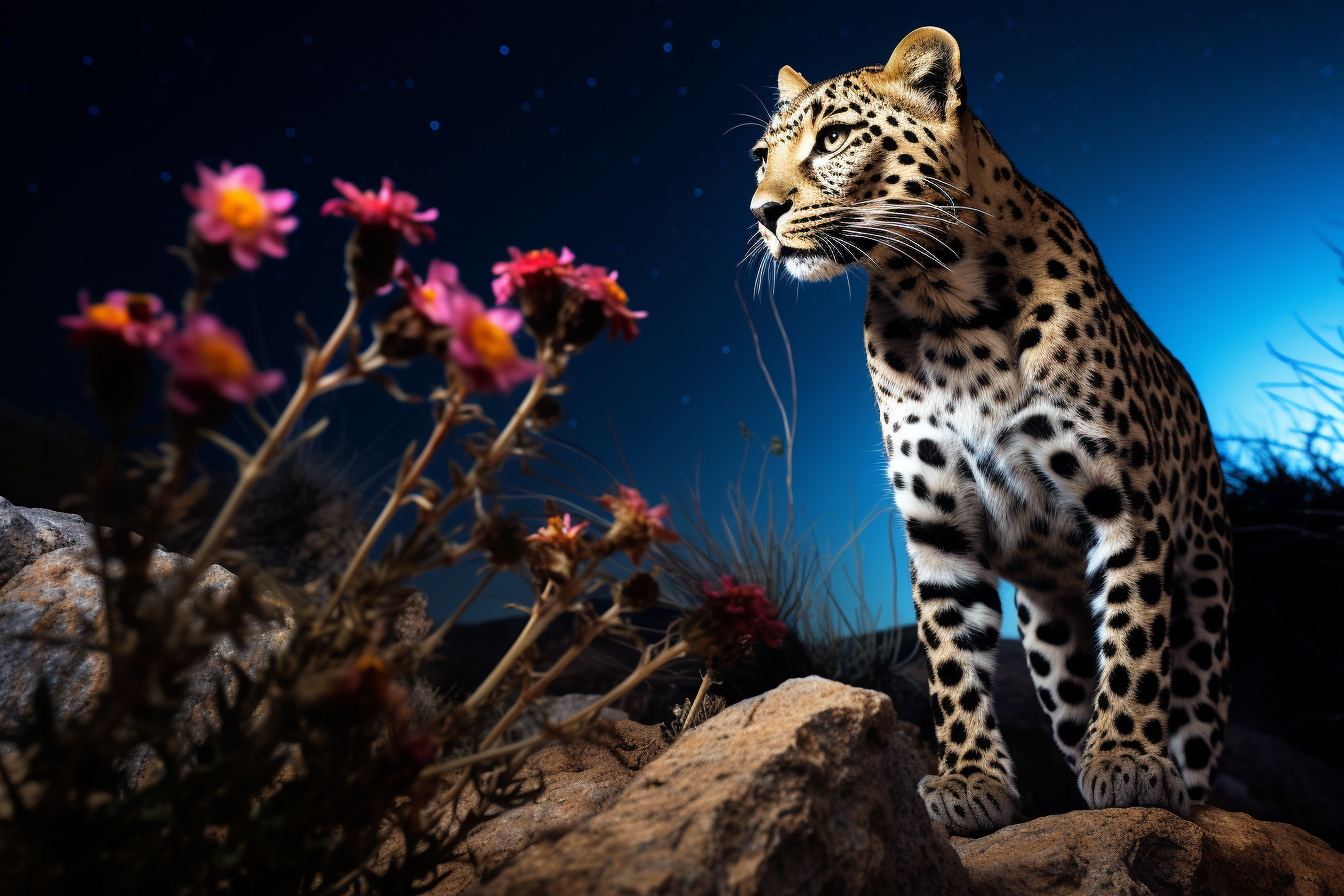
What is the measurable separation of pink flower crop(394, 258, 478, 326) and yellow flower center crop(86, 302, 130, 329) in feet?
0.94

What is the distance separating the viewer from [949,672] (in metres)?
2.64

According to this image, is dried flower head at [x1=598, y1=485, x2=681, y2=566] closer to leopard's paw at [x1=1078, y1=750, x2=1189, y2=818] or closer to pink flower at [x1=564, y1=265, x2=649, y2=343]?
pink flower at [x1=564, y1=265, x2=649, y2=343]

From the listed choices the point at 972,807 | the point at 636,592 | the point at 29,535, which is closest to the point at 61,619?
the point at 29,535

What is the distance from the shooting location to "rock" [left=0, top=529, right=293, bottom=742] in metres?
1.84

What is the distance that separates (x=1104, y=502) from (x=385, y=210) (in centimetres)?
231

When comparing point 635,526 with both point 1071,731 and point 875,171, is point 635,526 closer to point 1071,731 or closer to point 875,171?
point 875,171

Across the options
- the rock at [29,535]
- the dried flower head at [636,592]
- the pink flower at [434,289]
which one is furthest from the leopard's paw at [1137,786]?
the rock at [29,535]

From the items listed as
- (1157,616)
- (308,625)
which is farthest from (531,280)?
(1157,616)

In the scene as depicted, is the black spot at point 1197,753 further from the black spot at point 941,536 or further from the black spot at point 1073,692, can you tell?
the black spot at point 941,536

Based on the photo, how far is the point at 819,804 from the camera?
130 centimetres

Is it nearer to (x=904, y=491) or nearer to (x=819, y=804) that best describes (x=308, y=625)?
(x=819, y=804)

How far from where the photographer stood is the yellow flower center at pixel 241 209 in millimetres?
857

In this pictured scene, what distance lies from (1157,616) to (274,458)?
2.46 meters

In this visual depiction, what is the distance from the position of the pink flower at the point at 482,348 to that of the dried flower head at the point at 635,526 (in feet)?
1.17
